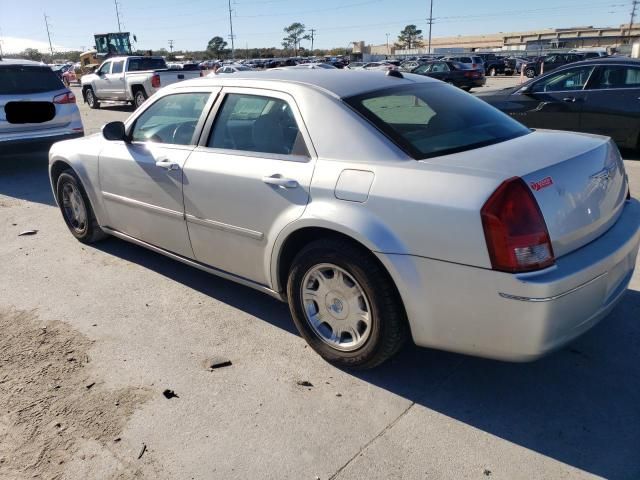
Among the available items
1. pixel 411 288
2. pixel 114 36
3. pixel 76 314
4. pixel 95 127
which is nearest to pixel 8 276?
pixel 76 314

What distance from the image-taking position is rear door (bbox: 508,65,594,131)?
830 centimetres

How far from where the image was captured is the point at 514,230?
2.33 metres

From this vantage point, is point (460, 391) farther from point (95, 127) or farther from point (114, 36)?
point (114, 36)

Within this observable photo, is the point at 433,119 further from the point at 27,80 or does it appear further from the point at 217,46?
Answer: the point at 217,46

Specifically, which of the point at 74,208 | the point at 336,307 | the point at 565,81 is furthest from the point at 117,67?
the point at 336,307

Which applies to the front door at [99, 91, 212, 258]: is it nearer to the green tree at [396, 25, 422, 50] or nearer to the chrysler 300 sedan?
the chrysler 300 sedan

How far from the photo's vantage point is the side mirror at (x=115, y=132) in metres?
4.18

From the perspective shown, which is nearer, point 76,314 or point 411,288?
point 411,288

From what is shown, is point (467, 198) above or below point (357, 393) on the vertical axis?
above

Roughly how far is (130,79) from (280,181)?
1611 cm

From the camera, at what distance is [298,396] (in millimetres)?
2896

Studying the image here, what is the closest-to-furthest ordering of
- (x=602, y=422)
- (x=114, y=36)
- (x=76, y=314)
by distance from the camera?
(x=602, y=422) < (x=76, y=314) < (x=114, y=36)

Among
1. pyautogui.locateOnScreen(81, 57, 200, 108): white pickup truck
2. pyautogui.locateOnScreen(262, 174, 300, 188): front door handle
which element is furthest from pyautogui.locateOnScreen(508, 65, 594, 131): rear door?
pyautogui.locateOnScreen(81, 57, 200, 108): white pickup truck

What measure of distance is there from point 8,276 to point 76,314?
125 cm
